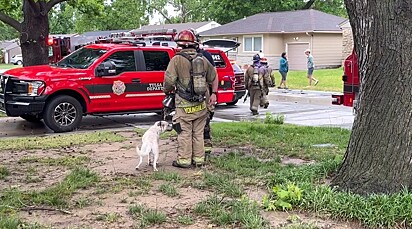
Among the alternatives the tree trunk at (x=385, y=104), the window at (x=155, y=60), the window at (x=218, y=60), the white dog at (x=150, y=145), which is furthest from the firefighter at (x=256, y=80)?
the tree trunk at (x=385, y=104)

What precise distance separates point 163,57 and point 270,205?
8.40m

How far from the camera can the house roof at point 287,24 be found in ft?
115

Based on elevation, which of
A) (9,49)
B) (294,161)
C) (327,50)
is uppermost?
(9,49)

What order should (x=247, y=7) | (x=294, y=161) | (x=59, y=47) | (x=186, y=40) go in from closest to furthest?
(x=186, y=40) < (x=294, y=161) < (x=59, y=47) < (x=247, y=7)

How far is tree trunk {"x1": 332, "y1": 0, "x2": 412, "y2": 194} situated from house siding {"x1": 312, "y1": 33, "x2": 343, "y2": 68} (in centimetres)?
3050

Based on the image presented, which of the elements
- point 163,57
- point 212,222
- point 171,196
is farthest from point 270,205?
point 163,57

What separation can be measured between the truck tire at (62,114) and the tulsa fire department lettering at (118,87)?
0.90 metres

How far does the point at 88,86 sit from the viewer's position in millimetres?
11633

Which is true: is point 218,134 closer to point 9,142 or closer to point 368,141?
point 9,142

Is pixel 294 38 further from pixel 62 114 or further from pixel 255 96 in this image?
pixel 62 114

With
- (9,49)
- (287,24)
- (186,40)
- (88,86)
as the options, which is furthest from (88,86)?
(9,49)

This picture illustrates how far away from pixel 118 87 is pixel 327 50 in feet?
85.8

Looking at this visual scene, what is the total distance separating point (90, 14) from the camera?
18.1 metres

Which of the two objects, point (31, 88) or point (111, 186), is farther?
point (31, 88)
